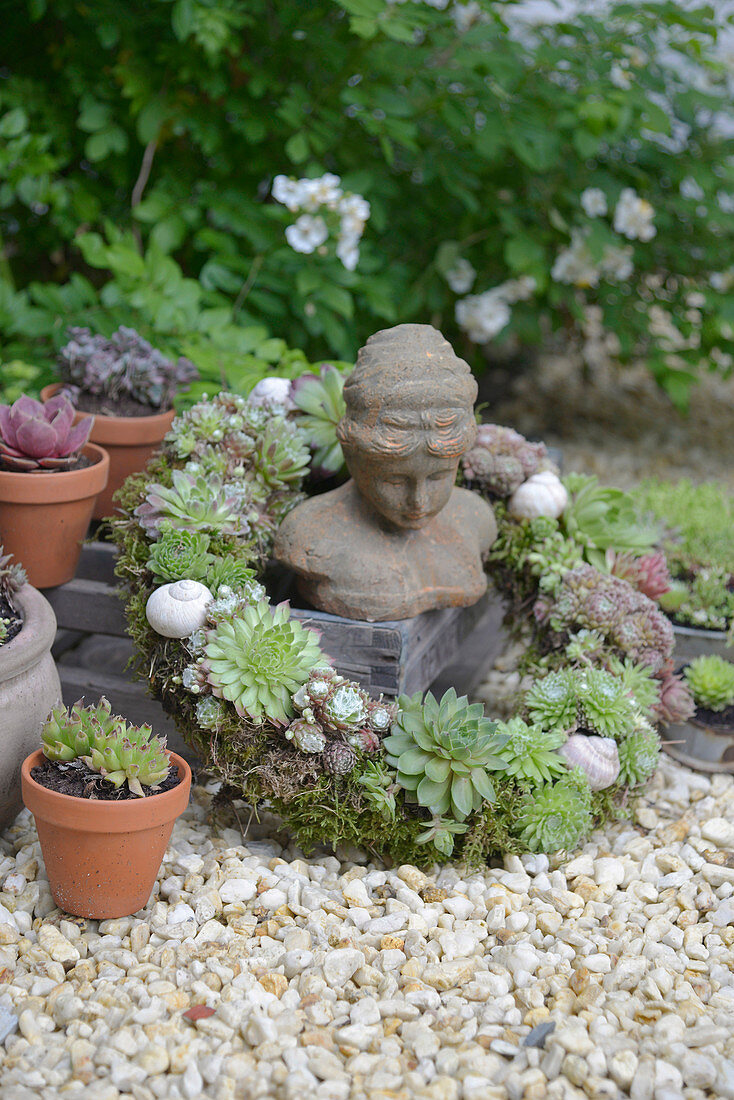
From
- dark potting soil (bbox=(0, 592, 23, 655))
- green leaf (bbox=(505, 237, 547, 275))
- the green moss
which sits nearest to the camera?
dark potting soil (bbox=(0, 592, 23, 655))

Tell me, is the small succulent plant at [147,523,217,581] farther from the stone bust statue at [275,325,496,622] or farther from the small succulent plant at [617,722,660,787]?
the small succulent plant at [617,722,660,787]

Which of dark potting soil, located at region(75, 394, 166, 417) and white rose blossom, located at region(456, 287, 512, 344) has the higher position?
dark potting soil, located at region(75, 394, 166, 417)

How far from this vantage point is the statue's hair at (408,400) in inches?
88.1

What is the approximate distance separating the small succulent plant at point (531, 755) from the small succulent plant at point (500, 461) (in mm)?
854

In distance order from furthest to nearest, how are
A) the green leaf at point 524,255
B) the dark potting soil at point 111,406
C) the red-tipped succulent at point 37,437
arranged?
the green leaf at point 524,255 < the dark potting soil at point 111,406 < the red-tipped succulent at point 37,437

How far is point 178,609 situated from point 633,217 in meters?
3.06

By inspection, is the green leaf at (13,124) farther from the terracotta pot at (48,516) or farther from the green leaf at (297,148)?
the terracotta pot at (48,516)

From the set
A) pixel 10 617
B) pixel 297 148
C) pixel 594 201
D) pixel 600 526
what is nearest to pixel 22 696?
pixel 10 617

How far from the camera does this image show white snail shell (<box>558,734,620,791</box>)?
2.34m

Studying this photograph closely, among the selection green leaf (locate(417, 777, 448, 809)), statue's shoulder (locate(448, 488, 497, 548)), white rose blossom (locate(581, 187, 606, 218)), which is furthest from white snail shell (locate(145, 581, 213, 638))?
white rose blossom (locate(581, 187, 606, 218))

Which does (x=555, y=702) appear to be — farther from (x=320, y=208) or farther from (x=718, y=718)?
(x=320, y=208)

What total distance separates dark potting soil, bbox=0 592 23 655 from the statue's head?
865 millimetres

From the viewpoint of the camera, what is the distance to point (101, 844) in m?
1.91

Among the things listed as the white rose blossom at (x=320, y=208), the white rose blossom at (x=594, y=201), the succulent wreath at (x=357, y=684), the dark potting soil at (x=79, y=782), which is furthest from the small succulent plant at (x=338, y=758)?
the white rose blossom at (x=594, y=201)
